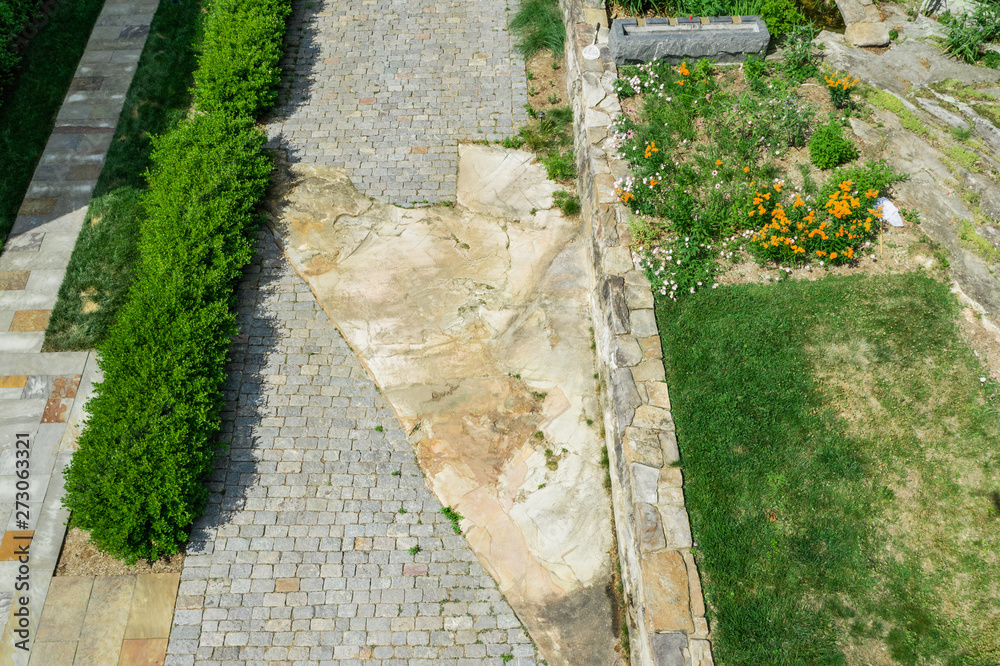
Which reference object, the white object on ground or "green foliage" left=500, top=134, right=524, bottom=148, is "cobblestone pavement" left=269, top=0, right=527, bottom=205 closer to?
"green foliage" left=500, top=134, right=524, bottom=148

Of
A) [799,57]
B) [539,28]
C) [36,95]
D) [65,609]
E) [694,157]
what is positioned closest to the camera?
[65,609]

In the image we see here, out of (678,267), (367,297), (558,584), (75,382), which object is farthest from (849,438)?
(75,382)

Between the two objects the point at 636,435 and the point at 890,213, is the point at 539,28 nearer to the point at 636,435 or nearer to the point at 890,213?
the point at 890,213

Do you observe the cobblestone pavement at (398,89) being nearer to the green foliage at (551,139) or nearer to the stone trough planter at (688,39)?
the green foliage at (551,139)

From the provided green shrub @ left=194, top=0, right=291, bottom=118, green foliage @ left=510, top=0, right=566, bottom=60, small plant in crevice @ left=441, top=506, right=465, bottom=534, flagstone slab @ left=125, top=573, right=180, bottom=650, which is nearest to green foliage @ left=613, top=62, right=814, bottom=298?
green foliage @ left=510, top=0, right=566, bottom=60

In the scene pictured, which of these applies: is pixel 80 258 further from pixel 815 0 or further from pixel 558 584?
pixel 815 0

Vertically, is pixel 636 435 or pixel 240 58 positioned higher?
pixel 240 58

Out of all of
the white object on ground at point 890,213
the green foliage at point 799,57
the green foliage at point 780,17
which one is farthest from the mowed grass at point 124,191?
the white object on ground at point 890,213

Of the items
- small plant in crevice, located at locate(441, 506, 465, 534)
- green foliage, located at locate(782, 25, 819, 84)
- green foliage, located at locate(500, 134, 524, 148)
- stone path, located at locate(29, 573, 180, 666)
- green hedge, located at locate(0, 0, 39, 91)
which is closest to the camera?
stone path, located at locate(29, 573, 180, 666)

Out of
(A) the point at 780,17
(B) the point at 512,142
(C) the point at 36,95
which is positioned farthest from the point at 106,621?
(A) the point at 780,17
